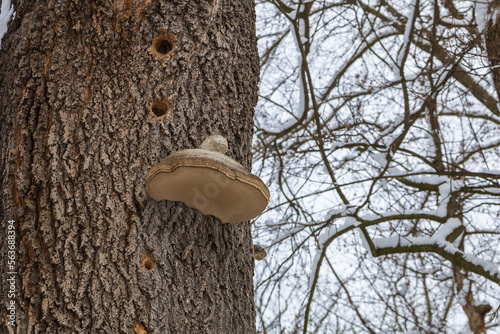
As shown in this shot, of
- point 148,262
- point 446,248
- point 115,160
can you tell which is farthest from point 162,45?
point 446,248

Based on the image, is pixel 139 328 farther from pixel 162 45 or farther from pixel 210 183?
pixel 162 45

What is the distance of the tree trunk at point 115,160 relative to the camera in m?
1.69

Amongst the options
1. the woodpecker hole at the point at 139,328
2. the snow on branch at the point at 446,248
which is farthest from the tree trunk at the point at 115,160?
the snow on branch at the point at 446,248

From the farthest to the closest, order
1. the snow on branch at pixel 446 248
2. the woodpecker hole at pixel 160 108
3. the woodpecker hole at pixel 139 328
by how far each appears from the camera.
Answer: the snow on branch at pixel 446 248 < the woodpecker hole at pixel 160 108 < the woodpecker hole at pixel 139 328

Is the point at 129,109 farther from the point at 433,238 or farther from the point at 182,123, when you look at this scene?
the point at 433,238

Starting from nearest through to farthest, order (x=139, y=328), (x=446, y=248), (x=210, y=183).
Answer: (x=139, y=328) < (x=210, y=183) < (x=446, y=248)

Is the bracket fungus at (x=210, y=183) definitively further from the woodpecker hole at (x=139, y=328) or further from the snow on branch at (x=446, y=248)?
the snow on branch at (x=446, y=248)

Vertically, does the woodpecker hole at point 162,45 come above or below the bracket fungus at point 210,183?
above

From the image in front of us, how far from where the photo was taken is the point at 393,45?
626cm

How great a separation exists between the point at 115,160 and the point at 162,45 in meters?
0.60

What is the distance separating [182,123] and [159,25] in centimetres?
46

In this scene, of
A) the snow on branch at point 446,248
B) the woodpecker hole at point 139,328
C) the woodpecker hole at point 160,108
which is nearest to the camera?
the woodpecker hole at point 139,328

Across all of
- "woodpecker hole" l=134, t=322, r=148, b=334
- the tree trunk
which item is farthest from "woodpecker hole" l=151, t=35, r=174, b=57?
"woodpecker hole" l=134, t=322, r=148, b=334

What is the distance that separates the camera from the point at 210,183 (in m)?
1.76
